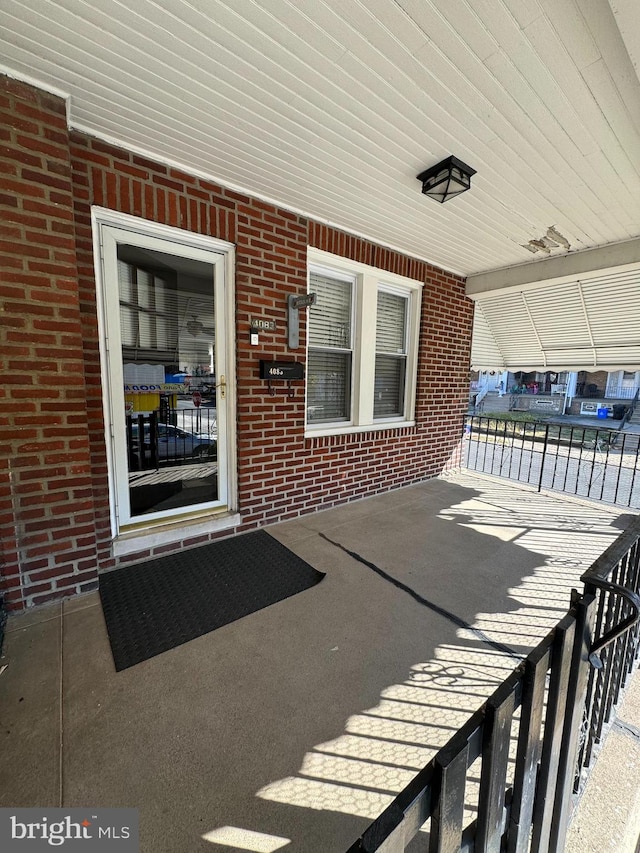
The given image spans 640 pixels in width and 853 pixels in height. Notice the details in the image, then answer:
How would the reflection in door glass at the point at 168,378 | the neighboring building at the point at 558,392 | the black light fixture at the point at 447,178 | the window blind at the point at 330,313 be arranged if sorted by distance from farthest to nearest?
the neighboring building at the point at 558,392, the window blind at the point at 330,313, the reflection in door glass at the point at 168,378, the black light fixture at the point at 447,178

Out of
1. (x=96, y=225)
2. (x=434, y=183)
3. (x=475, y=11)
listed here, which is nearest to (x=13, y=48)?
(x=96, y=225)

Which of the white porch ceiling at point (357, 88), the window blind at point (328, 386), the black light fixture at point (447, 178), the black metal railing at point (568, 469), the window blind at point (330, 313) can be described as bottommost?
the black metal railing at point (568, 469)

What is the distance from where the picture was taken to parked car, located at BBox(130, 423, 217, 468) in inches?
111

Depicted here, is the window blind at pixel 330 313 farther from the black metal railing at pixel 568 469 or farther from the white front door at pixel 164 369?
the black metal railing at pixel 568 469

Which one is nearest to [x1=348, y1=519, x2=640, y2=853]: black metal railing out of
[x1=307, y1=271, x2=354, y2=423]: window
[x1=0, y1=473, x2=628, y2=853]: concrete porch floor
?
[x1=0, y1=473, x2=628, y2=853]: concrete porch floor

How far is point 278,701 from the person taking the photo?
157 centimetres

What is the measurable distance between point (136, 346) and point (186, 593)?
1.79m

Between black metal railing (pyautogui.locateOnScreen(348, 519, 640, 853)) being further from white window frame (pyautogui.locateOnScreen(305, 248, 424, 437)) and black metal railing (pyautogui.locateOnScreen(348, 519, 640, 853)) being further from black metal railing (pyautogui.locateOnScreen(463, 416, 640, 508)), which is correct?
black metal railing (pyautogui.locateOnScreen(463, 416, 640, 508))

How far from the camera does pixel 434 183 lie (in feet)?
8.68

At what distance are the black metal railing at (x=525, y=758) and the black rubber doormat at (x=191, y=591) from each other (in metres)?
1.40

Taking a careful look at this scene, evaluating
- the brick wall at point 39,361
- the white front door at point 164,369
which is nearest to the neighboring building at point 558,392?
the white front door at point 164,369

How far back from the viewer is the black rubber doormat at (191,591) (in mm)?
1950

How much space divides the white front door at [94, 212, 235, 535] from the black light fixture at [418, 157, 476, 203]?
1.59m

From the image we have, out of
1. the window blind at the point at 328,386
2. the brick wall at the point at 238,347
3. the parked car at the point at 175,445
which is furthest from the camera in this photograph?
the window blind at the point at 328,386
